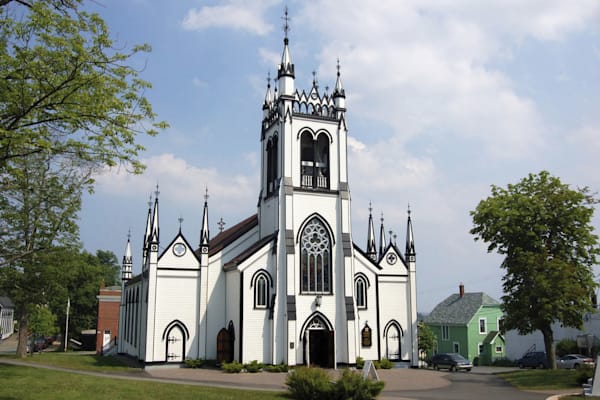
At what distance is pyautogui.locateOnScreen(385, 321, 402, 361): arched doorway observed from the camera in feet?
118

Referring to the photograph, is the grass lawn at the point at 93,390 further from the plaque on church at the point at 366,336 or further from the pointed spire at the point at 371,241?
the pointed spire at the point at 371,241

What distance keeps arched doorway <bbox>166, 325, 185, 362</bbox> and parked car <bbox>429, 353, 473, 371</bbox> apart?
18.6 m

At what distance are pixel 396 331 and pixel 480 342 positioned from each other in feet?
77.9

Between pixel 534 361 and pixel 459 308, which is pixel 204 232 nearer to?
pixel 534 361

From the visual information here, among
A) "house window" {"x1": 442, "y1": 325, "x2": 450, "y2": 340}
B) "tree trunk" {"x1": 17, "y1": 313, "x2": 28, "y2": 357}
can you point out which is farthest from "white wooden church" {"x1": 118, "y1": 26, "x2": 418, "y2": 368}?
"house window" {"x1": 442, "y1": 325, "x2": 450, "y2": 340}

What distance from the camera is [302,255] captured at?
34.1 metres

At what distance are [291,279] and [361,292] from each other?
222 inches

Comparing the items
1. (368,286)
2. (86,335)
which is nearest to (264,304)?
(368,286)

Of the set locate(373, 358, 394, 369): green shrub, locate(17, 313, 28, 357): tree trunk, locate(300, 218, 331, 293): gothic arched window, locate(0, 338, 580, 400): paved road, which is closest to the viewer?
locate(0, 338, 580, 400): paved road

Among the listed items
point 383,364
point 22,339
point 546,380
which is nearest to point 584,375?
point 546,380

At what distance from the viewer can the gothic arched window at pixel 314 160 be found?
3562 centimetres

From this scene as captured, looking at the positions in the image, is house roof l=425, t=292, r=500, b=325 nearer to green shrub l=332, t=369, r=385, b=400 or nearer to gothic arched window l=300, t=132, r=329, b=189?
gothic arched window l=300, t=132, r=329, b=189

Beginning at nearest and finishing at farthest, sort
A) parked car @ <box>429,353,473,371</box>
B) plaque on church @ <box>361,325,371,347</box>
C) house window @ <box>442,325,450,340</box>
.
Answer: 1. plaque on church @ <box>361,325,371,347</box>
2. parked car @ <box>429,353,473,371</box>
3. house window @ <box>442,325,450,340</box>

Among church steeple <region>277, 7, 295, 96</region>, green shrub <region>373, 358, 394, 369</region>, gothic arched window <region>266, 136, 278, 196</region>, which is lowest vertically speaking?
green shrub <region>373, 358, 394, 369</region>
